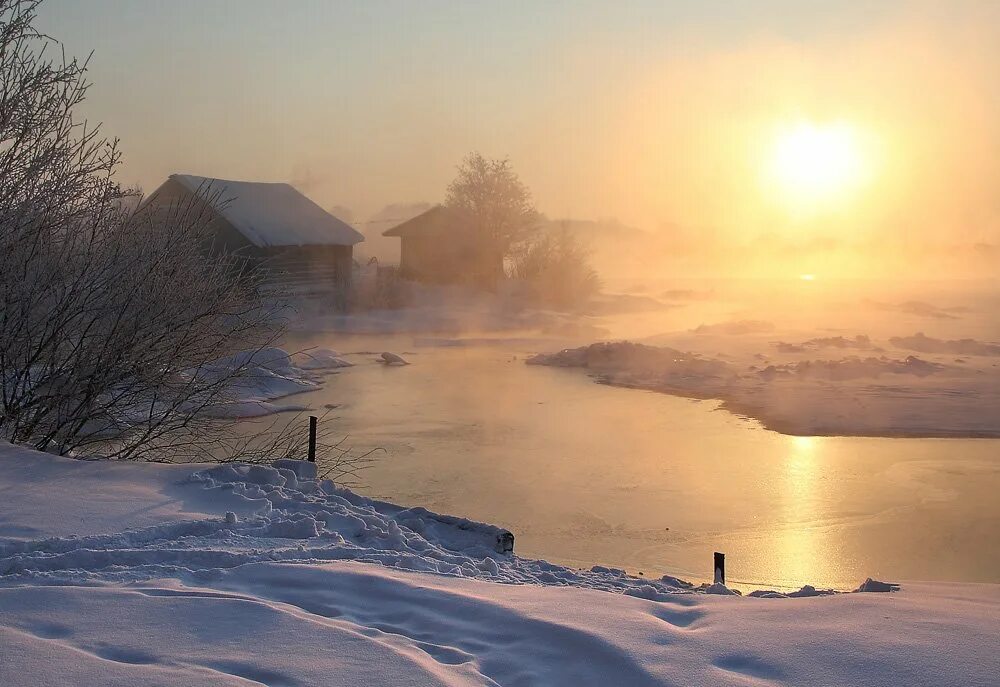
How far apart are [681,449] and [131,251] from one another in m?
9.81

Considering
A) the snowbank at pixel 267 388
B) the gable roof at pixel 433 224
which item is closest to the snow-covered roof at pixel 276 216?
the gable roof at pixel 433 224

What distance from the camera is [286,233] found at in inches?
1363

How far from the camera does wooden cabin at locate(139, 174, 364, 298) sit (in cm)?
3269

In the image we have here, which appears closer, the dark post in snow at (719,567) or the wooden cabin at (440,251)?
the dark post in snow at (719,567)

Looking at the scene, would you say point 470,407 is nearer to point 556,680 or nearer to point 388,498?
point 388,498

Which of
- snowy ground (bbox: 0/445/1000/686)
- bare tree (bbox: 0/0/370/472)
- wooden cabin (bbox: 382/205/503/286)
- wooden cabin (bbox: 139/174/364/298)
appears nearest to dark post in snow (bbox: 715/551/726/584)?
snowy ground (bbox: 0/445/1000/686)

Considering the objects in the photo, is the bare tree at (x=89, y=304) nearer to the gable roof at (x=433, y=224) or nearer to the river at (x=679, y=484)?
the river at (x=679, y=484)

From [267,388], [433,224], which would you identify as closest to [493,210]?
[433,224]

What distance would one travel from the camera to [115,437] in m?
9.76

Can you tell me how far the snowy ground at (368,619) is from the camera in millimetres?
3820

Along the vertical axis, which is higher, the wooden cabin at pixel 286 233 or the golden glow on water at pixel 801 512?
the wooden cabin at pixel 286 233

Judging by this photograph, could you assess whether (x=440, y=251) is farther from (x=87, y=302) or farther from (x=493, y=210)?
(x=87, y=302)

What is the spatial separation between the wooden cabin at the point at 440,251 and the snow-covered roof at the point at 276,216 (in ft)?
21.3

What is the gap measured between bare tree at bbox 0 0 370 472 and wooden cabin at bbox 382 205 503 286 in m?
34.4
